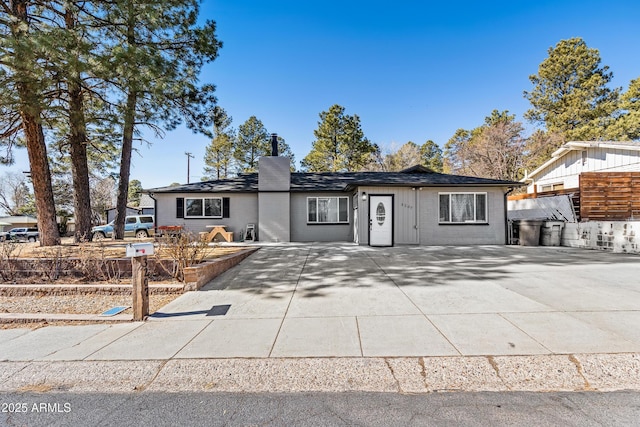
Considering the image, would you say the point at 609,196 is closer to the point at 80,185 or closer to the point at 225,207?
the point at 225,207

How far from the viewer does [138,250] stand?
14.7ft

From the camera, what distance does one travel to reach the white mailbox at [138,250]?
14.6 feet

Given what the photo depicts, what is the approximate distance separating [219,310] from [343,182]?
1085cm

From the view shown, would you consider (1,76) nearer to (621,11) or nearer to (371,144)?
(621,11)

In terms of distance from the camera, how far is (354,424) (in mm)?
2186

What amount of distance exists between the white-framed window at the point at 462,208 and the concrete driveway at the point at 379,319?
538 centimetres

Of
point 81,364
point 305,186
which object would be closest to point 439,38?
point 305,186

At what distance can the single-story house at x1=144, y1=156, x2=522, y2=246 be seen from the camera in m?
12.1

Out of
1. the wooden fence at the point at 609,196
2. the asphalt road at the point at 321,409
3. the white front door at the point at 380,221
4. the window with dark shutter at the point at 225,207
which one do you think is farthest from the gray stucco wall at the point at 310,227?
the asphalt road at the point at 321,409

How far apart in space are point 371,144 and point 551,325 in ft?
95.2

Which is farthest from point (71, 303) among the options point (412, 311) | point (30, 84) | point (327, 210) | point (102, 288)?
point (327, 210)

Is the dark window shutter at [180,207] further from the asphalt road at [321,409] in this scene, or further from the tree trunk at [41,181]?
the asphalt road at [321,409]

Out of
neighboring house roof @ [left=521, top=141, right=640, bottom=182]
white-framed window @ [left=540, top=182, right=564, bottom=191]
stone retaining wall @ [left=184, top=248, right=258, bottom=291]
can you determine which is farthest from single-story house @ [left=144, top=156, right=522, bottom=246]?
white-framed window @ [left=540, top=182, right=564, bottom=191]

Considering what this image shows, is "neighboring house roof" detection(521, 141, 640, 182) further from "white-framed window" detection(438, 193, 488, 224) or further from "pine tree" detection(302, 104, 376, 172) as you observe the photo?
"pine tree" detection(302, 104, 376, 172)
